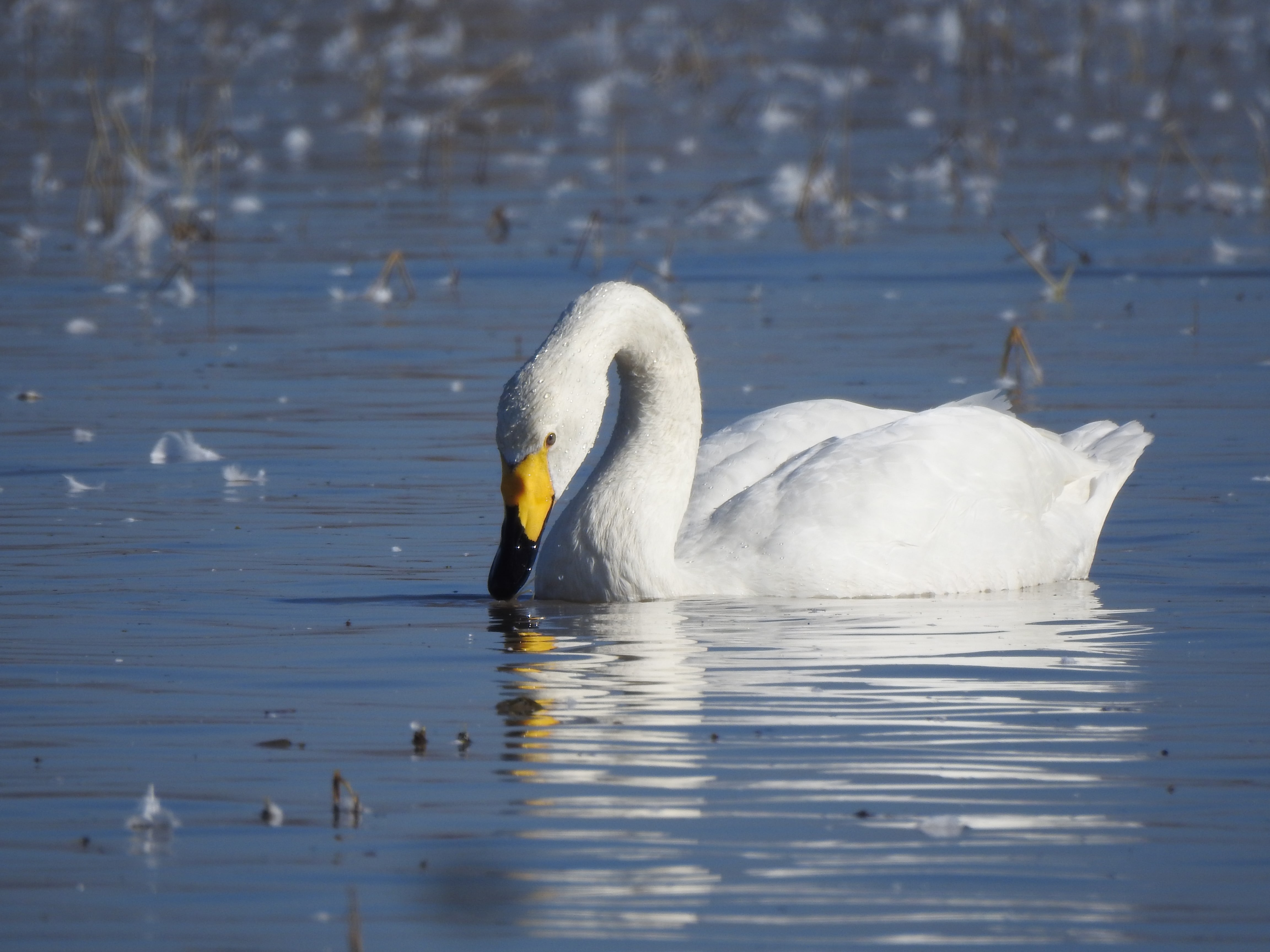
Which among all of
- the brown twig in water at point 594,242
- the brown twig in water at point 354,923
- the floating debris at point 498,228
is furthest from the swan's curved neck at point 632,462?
the floating debris at point 498,228

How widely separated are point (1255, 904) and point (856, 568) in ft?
11.0

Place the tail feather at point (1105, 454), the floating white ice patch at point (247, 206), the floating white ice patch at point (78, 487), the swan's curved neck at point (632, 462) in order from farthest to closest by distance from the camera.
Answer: the floating white ice patch at point (247, 206), the floating white ice patch at point (78, 487), the tail feather at point (1105, 454), the swan's curved neck at point (632, 462)

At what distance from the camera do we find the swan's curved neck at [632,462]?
24.5 feet

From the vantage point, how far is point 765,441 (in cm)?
848

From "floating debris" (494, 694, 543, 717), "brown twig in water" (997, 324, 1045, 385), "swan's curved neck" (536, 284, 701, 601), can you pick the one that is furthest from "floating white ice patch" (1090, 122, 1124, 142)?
"floating debris" (494, 694, 543, 717)

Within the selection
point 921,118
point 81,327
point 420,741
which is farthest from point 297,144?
point 420,741

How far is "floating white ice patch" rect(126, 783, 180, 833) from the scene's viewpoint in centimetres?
486

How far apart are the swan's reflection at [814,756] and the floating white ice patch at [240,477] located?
2.48 metres

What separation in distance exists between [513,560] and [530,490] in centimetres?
22

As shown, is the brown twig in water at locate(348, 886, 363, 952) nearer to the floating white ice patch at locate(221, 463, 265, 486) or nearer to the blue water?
the blue water

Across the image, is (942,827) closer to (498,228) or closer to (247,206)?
(498,228)

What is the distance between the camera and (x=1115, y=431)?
9164 mm

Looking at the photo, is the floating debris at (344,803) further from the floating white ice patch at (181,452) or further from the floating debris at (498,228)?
the floating debris at (498,228)

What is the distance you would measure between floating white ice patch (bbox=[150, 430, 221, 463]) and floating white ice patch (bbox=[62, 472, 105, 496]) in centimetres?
51
